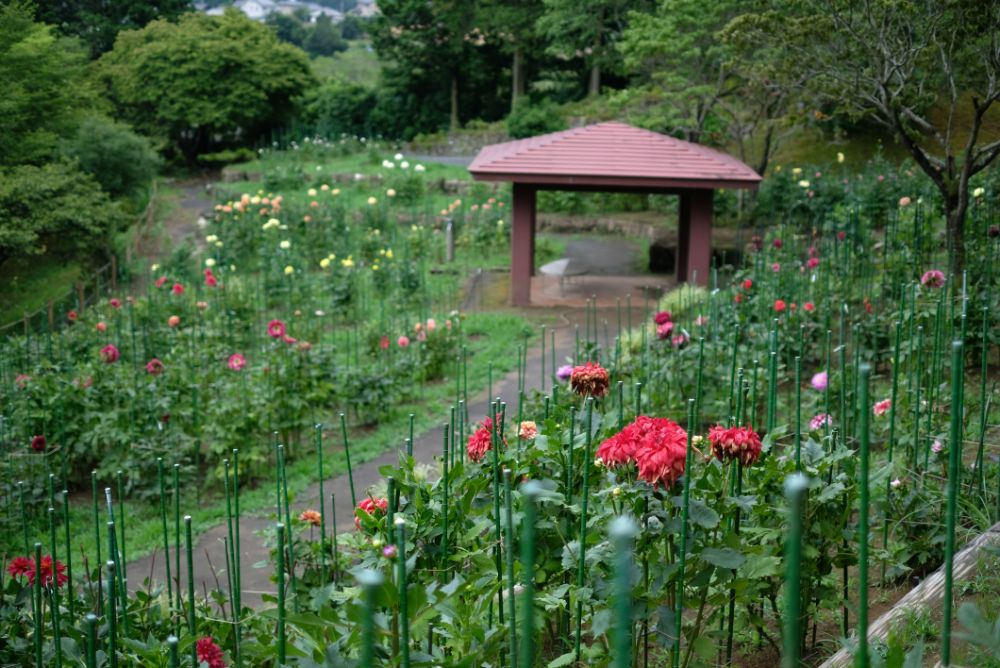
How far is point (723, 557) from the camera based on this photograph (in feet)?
7.25

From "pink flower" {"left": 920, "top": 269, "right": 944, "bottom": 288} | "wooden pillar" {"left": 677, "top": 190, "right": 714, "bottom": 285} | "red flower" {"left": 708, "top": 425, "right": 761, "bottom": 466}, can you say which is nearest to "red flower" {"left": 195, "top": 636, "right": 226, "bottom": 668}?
"red flower" {"left": 708, "top": 425, "right": 761, "bottom": 466}

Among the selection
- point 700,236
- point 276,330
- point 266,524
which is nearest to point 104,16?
point 700,236

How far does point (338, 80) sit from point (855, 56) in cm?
2794

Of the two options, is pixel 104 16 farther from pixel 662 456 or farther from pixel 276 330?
pixel 662 456

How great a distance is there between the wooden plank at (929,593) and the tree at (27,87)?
12.7 metres

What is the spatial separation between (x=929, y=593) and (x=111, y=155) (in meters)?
18.2

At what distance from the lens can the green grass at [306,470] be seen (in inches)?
241

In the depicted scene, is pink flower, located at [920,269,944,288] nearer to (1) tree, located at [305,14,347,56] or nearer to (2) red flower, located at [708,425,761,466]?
(2) red flower, located at [708,425,761,466]

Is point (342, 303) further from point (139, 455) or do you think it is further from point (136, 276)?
point (139, 455)

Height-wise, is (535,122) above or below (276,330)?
above

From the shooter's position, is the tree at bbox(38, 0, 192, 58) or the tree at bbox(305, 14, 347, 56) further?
the tree at bbox(305, 14, 347, 56)

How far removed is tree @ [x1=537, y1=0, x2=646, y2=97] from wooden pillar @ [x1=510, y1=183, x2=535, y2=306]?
11.7 metres

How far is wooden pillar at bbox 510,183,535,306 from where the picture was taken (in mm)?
12234

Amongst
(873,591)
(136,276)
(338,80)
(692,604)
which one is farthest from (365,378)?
(338,80)
